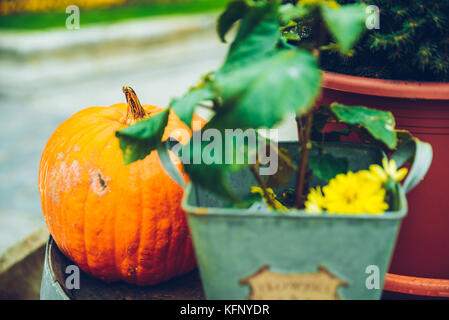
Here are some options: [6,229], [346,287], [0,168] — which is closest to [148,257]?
[346,287]

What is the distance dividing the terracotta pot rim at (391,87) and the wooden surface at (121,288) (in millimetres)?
516

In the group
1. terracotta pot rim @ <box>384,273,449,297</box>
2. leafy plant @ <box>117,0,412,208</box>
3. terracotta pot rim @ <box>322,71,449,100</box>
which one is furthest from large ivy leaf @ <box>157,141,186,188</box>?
terracotta pot rim @ <box>384,273,449,297</box>

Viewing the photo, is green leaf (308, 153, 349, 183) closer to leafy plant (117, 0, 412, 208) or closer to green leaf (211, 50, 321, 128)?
leafy plant (117, 0, 412, 208)

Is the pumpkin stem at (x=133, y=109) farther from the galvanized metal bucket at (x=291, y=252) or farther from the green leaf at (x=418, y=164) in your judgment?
the green leaf at (x=418, y=164)

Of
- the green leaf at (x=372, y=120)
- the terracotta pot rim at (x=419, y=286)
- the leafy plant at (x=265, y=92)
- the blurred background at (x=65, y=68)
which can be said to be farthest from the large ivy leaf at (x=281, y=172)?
the blurred background at (x=65, y=68)

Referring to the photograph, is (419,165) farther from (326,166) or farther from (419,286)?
(419,286)

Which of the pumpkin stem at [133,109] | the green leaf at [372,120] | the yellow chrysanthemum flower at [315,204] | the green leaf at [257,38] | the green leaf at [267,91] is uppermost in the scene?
the green leaf at [257,38]

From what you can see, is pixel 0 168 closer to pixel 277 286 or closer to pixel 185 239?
pixel 185 239

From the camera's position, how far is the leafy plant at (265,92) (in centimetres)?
52

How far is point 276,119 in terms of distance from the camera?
513mm

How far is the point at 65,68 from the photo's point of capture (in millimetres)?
4094

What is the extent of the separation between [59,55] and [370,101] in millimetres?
3648

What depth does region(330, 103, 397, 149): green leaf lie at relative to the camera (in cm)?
67

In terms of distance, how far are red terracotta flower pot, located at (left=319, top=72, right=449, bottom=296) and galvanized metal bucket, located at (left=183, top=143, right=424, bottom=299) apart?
0.29 metres
